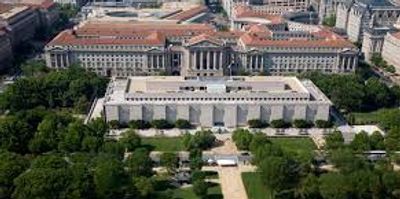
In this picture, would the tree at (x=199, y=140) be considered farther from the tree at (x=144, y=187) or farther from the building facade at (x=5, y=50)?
the building facade at (x=5, y=50)

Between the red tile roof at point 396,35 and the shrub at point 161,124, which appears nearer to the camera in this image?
the shrub at point 161,124

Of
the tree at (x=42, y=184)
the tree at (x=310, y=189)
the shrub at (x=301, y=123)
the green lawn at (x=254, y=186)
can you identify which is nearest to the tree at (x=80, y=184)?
the tree at (x=42, y=184)

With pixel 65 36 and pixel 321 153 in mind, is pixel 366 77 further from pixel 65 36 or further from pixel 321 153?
pixel 65 36

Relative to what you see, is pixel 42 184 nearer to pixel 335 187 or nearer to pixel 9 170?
pixel 9 170

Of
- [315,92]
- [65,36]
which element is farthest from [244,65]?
[65,36]

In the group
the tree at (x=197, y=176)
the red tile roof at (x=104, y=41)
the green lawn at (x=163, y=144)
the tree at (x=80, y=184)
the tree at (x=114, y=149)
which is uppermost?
the red tile roof at (x=104, y=41)

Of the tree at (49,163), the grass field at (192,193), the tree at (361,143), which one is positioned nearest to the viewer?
the tree at (49,163)

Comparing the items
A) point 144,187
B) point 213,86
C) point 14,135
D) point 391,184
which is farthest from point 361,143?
point 14,135
